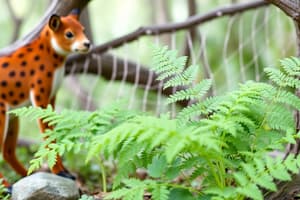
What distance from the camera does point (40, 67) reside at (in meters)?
2.40

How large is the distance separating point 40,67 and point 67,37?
0.17m

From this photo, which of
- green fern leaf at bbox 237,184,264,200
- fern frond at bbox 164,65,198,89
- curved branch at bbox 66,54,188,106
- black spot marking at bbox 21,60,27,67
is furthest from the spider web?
green fern leaf at bbox 237,184,264,200

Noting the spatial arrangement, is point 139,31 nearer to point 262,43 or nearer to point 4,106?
point 4,106

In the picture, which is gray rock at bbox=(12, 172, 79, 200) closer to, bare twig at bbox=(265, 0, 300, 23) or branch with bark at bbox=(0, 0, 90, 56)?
branch with bark at bbox=(0, 0, 90, 56)

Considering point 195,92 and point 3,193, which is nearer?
point 195,92

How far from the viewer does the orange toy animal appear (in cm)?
236

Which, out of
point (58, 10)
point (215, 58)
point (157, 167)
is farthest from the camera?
point (215, 58)

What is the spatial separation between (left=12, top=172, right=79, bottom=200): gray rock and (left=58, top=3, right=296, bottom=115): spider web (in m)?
1.30

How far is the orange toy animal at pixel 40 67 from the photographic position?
7.73ft

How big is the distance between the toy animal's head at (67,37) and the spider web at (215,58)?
0.83 m

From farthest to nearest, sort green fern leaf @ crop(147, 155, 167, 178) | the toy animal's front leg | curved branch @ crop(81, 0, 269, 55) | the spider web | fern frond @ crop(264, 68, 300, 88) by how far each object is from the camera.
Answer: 1. the spider web
2. curved branch @ crop(81, 0, 269, 55)
3. the toy animal's front leg
4. fern frond @ crop(264, 68, 300, 88)
5. green fern leaf @ crop(147, 155, 167, 178)

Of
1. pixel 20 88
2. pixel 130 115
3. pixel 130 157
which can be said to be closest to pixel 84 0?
pixel 20 88

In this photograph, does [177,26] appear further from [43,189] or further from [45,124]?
[43,189]

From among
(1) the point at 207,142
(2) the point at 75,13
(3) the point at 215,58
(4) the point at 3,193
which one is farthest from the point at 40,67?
(3) the point at 215,58
